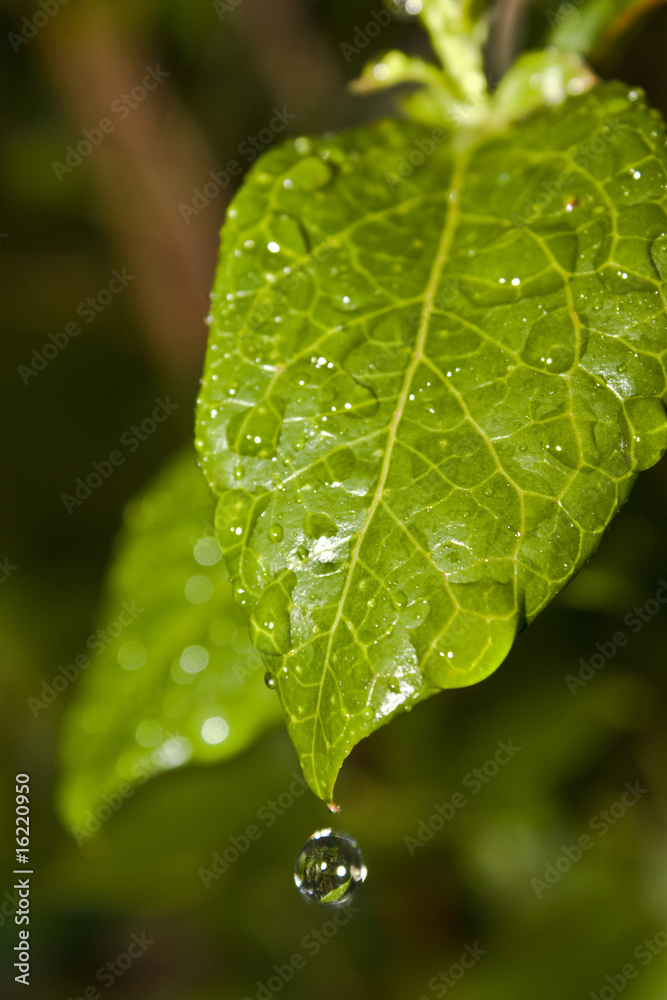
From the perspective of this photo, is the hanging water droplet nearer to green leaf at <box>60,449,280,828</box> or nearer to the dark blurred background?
green leaf at <box>60,449,280,828</box>

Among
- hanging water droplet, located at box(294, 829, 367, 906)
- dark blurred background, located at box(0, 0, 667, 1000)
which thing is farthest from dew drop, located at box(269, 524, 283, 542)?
dark blurred background, located at box(0, 0, 667, 1000)

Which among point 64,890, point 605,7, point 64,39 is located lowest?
point 64,890

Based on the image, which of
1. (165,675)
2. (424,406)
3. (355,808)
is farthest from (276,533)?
(355,808)

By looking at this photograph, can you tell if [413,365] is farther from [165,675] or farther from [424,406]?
[165,675]

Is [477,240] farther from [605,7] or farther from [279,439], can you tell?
[605,7]

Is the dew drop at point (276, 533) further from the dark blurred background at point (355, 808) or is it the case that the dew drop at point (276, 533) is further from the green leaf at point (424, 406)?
the dark blurred background at point (355, 808)

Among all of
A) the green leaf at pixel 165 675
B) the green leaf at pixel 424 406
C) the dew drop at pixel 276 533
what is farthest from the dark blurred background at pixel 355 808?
the dew drop at pixel 276 533

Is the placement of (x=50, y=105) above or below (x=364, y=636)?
above

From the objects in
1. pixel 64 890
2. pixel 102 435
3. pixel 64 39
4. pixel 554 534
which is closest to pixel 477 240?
pixel 554 534
